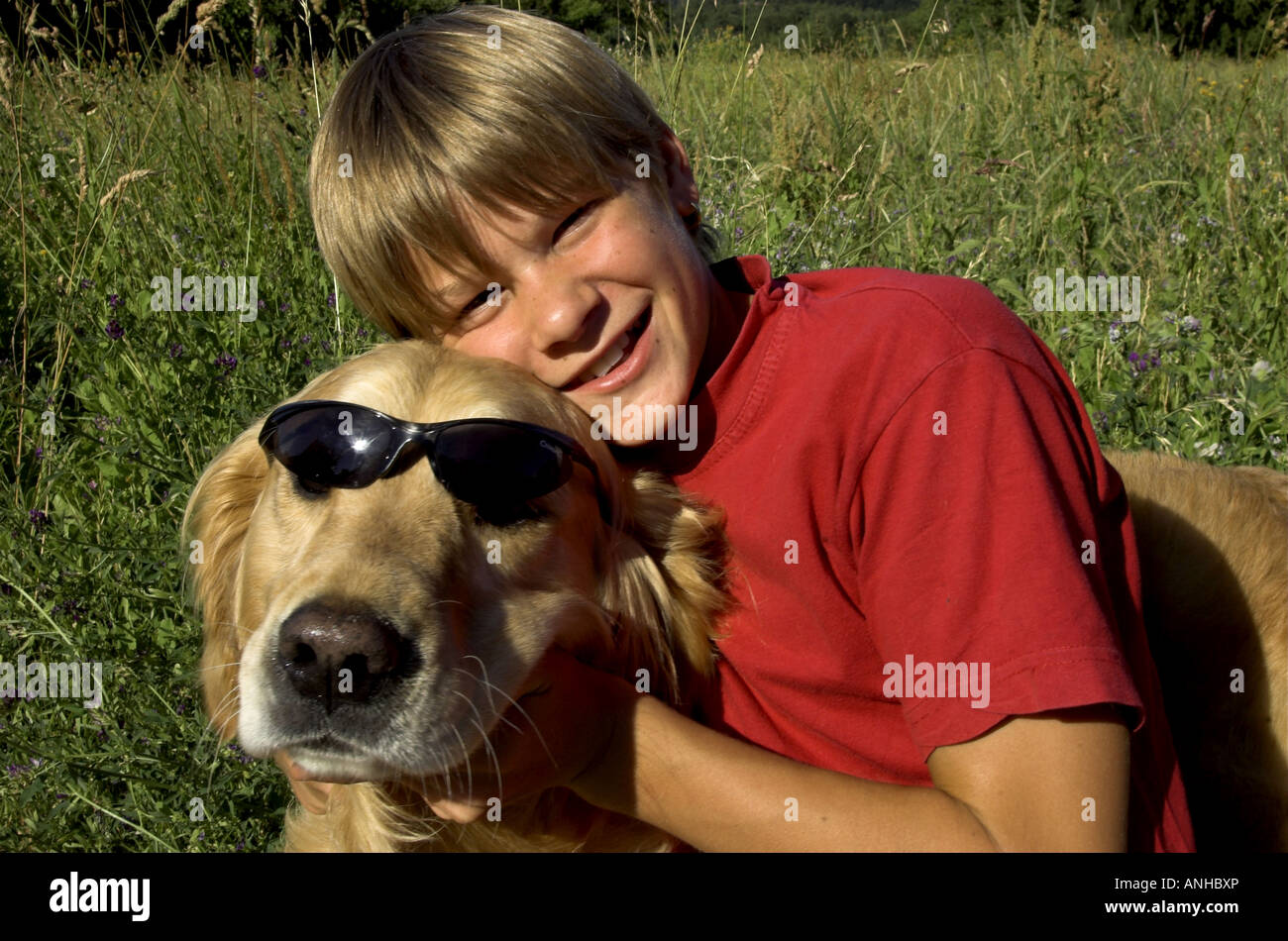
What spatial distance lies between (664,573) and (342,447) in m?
0.66

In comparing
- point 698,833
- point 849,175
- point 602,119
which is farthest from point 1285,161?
point 698,833

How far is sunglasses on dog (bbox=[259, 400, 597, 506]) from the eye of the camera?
185cm

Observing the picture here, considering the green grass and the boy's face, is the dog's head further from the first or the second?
the green grass

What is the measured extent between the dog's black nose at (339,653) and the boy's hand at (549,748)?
233 mm

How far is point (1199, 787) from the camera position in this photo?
7.59ft

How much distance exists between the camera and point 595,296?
1.96 meters

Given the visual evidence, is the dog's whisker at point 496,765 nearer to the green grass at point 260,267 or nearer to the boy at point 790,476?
the boy at point 790,476

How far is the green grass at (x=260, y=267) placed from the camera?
257 centimetres

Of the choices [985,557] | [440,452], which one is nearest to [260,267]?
[440,452]

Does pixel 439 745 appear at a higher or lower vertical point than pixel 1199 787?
higher

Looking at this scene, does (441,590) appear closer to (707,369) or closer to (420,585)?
(420,585)

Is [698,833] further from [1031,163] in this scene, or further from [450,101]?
[1031,163]

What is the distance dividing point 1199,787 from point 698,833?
1213 mm
